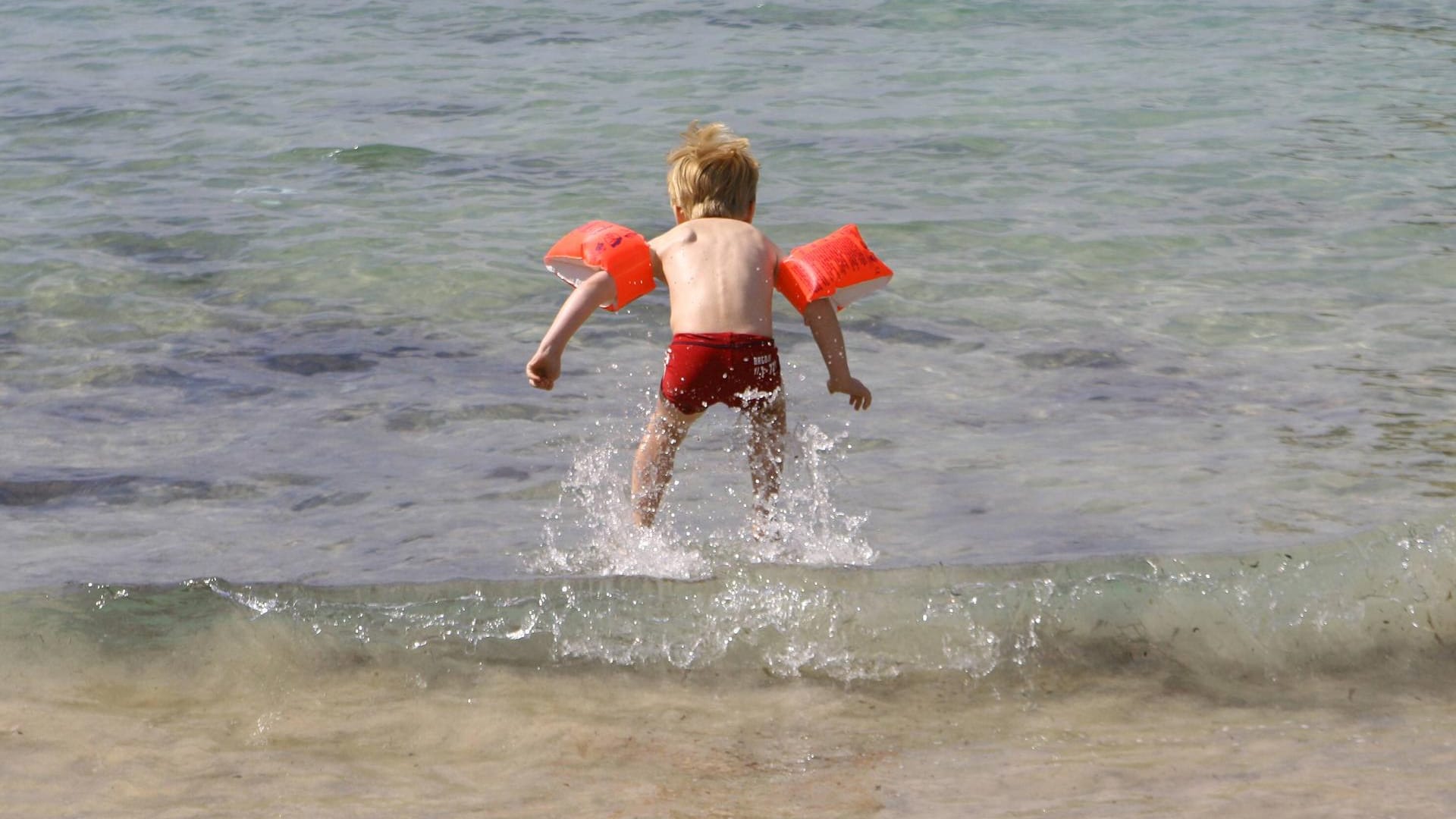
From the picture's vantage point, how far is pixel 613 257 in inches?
192

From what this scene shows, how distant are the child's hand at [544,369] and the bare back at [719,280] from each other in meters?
0.43

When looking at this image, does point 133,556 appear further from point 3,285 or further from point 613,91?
point 613,91

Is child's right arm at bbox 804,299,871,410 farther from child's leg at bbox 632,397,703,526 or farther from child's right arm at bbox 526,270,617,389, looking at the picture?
child's right arm at bbox 526,270,617,389

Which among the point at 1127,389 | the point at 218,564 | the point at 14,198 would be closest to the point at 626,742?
the point at 218,564

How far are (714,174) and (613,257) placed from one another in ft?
1.55

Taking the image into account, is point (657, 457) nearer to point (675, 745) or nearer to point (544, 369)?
point (544, 369)

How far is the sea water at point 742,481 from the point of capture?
3.94 metres

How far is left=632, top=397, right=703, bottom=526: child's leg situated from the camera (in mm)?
5117

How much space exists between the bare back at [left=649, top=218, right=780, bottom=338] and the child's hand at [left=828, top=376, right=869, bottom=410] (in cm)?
26

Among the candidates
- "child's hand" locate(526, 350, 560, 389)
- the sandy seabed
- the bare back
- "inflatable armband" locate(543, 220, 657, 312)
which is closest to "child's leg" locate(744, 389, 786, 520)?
the bare back

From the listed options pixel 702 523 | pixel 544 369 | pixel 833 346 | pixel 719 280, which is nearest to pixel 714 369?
pixel 719 280

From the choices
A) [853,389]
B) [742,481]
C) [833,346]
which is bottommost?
[742,481]

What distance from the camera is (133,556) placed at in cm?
523

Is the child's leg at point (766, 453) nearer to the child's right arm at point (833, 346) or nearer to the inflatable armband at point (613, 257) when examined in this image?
the child's right arm at point (833, 346)
